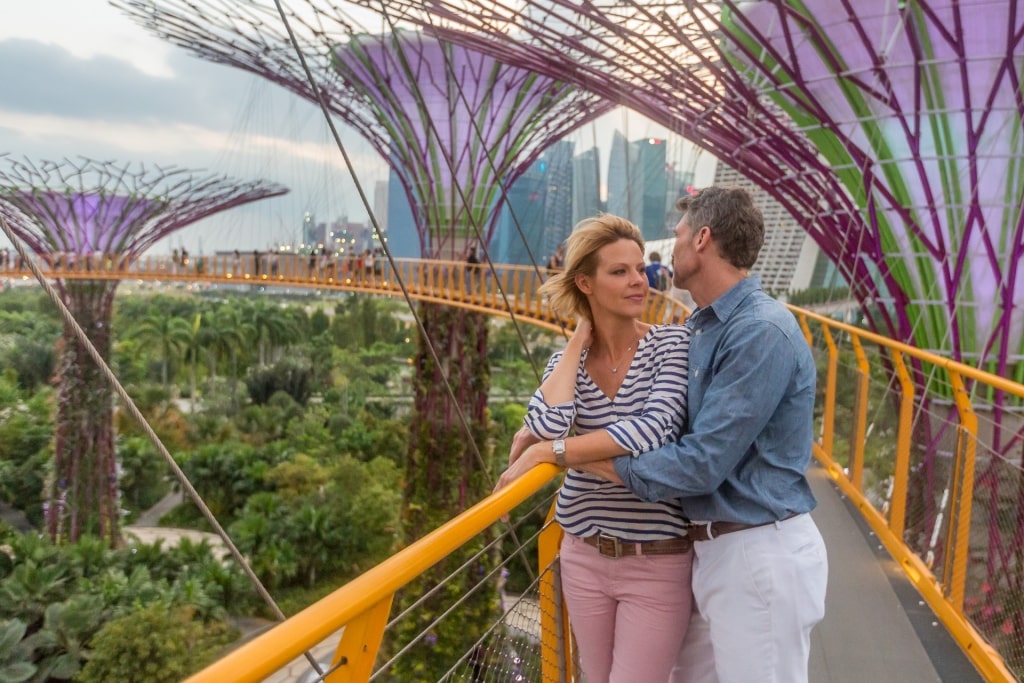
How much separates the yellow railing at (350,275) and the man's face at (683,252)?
6519 mm

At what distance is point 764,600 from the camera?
156 cm

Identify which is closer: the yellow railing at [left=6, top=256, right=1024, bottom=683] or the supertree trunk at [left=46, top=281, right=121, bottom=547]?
the yellow railing at [left=6, top=256, right=1024, bottom=683]

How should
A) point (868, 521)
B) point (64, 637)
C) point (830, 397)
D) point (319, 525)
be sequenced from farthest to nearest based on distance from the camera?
point (319, 525)
point (64, 637)
point (830, 397)
point (868, 521)

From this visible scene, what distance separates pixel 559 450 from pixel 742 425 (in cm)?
33

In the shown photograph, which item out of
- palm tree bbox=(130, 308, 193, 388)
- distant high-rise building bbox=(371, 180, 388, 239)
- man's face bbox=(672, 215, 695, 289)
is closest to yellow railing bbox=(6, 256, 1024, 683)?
man's face bbox=(672, 215, 695, 289)

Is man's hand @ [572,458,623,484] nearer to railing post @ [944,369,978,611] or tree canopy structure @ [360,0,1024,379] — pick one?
railing post @ [944,369,978,611]

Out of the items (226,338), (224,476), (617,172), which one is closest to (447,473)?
(224,476)

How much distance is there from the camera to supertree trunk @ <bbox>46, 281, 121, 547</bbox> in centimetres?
1669

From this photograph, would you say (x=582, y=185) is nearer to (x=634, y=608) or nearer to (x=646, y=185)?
(x=646, y=185)

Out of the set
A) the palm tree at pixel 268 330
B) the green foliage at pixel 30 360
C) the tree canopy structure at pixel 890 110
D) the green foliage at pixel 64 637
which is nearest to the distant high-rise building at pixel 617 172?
the tree canopy structure at pixel 890 110

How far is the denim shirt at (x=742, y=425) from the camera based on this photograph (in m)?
1.49

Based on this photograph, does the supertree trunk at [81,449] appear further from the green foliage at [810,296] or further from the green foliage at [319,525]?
the green foliage at [810,296]

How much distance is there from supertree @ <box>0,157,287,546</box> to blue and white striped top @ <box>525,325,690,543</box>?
1626 centimetres

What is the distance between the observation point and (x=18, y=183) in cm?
1772
